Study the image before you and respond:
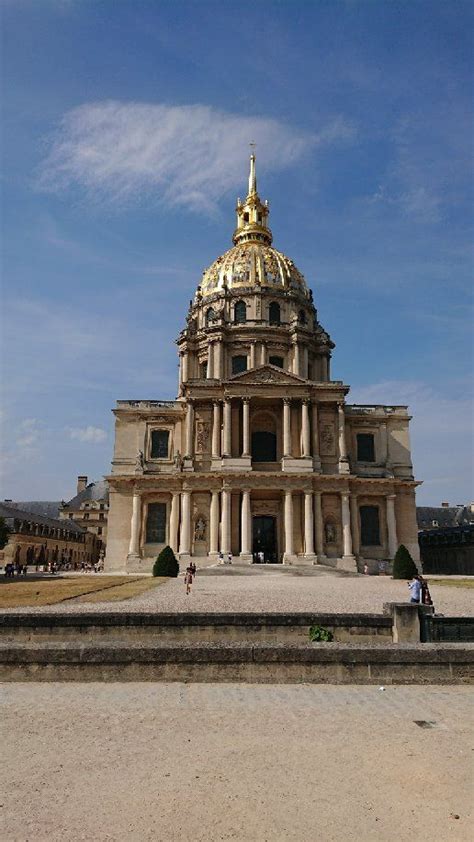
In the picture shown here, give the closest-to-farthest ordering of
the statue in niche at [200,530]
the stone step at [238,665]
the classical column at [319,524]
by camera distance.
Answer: the stone step at [238,665] → the classical column at [319,524] → the statue in niche at [200,530]

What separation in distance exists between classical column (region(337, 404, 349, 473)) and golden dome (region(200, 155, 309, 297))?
1695 cm

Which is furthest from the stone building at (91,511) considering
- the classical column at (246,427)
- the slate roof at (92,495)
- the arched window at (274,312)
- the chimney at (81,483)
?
the classical column at (246,427)

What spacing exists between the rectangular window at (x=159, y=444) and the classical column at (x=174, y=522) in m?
3.84

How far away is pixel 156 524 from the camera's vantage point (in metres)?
46.0

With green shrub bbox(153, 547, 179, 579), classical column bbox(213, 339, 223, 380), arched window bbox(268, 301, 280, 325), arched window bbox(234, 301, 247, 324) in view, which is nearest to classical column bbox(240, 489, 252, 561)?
green shrub bbox(153, 547, 179, 579)

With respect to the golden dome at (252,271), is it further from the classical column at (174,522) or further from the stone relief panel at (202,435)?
the classical column at (174,522)

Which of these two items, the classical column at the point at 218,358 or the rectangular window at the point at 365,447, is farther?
the classical column at the point at 218,358

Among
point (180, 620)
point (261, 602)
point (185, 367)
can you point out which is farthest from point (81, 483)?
point (180, 620)

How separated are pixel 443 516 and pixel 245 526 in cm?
4424

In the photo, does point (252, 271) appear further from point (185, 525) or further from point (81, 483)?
point (81, 483)

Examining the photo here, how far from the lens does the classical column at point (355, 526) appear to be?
147 ft

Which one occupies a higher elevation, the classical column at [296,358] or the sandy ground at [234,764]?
the classical column at [296,358]

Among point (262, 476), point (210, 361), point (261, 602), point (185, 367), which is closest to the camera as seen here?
point (261, 602)

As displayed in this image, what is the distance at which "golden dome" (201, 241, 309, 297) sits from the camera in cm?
5847
